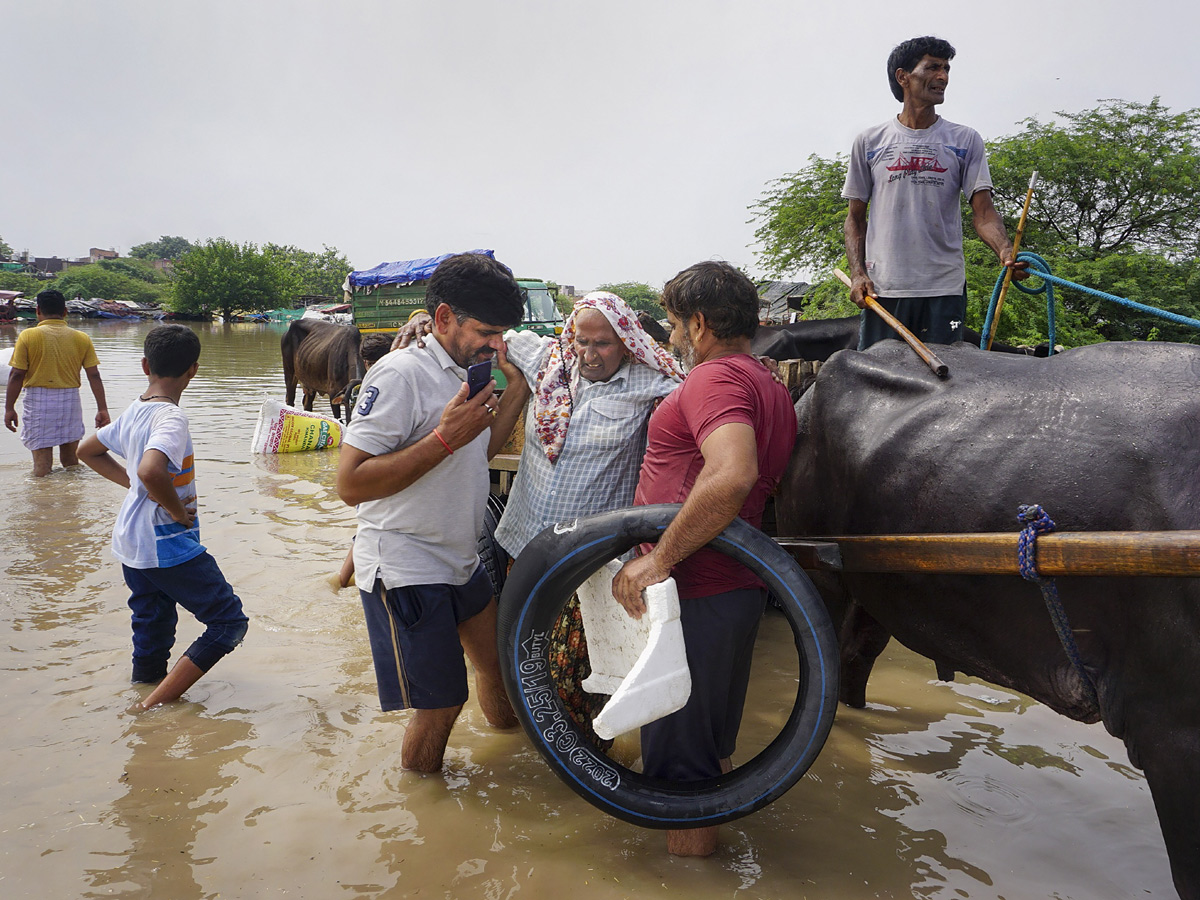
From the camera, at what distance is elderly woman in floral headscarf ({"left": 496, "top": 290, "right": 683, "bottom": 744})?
2.81m

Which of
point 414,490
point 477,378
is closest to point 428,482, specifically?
point 414,490

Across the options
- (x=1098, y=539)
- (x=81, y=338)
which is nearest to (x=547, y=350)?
(x=1098, y=539)

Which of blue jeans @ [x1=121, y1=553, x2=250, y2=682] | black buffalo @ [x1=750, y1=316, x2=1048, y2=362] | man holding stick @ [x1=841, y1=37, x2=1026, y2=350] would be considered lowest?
blue jeans @ [x1=121, y1=553, x2=250, y2=682]

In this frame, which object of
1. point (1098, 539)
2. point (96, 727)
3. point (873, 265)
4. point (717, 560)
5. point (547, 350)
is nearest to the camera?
point (1098, 539)

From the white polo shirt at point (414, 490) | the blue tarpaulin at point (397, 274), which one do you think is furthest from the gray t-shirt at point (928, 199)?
the blue tarpaulin at point (397, 274)

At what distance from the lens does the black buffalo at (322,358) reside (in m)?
12.5

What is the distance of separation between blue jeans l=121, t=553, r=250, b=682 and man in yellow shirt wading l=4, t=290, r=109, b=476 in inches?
211

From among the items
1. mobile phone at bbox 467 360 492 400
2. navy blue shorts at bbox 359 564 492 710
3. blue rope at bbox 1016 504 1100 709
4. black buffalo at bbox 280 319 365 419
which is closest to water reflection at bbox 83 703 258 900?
navy blue shorts at bbox 359 564 492 710

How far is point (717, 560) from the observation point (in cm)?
237

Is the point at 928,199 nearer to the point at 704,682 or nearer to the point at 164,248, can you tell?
the point at 704,682

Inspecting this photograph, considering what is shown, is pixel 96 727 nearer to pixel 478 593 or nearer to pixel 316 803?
pixel 316 803

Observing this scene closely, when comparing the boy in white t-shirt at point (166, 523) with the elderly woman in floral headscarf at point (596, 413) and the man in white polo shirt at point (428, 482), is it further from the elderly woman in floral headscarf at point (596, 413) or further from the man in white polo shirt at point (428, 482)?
the elderly woman in floral headscarf at point (596, 413)

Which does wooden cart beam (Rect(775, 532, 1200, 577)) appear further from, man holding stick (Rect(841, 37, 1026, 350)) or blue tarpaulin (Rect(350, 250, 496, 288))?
blue tarpaulin (Rect(350, 250, 496, 288))

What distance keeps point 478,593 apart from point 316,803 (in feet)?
3.00
